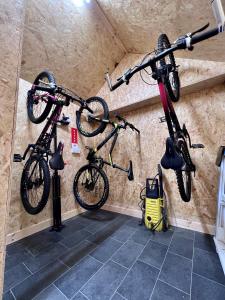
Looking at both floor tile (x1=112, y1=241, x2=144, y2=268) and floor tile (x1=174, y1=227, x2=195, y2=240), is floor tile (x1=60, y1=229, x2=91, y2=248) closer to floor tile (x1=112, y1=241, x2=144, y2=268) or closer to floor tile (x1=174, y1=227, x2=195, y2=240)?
floor tile (x1=112, y1=241, x2=144, y2=268)

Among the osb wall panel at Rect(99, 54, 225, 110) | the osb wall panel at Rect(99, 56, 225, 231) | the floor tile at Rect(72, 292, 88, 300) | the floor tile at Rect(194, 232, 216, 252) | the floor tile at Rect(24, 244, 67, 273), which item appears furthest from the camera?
the osb wall panel at Rect(99, 56, 225, 231)

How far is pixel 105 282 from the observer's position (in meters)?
1.22

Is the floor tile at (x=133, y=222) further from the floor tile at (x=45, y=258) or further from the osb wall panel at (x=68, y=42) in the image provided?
the osb wall panel at (x=68, y=42)

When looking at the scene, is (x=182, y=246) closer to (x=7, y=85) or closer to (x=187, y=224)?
(x=187, y=224)

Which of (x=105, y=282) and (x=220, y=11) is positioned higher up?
(x=220, y=11)

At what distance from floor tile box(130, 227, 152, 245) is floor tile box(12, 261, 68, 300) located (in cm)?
91

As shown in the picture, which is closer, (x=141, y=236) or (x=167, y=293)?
(x=167, y=293)

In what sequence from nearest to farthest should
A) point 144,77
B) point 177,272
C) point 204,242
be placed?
point 177,272
point 204,242
point 144,77

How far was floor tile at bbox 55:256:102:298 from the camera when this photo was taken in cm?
116

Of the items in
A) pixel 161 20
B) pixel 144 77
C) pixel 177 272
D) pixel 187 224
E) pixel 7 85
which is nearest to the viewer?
pixel 7 85

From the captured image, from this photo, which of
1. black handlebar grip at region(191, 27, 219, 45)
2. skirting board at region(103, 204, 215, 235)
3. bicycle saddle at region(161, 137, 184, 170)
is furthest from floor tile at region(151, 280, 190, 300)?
black handlebar grip at region(191, 27, 219, 45)

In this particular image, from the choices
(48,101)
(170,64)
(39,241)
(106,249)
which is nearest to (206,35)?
(170,64)

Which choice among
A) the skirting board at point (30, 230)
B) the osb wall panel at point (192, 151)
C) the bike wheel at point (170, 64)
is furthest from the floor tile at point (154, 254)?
the bike wheel at point (170, 64)

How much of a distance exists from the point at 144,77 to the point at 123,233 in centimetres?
259
